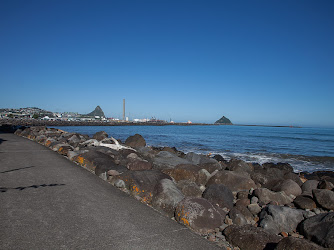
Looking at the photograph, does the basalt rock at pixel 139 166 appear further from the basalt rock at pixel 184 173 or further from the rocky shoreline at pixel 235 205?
the basalt rock at pixel 184 173

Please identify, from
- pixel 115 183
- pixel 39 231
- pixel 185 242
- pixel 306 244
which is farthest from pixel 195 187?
pixel 39 231

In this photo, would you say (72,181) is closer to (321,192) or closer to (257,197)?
(257,197)

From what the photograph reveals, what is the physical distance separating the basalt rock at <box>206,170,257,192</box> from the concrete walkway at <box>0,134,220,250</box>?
2577 millimetres

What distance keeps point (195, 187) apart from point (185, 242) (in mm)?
2238

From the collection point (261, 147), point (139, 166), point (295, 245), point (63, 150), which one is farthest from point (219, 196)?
point (261, 147)

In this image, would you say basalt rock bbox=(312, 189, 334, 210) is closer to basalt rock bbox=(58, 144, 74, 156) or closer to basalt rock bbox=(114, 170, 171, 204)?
basalt rock bbox=(114, 170, 171, 204)

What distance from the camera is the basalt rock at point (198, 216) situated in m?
3.63

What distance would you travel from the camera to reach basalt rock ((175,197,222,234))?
3.63 m

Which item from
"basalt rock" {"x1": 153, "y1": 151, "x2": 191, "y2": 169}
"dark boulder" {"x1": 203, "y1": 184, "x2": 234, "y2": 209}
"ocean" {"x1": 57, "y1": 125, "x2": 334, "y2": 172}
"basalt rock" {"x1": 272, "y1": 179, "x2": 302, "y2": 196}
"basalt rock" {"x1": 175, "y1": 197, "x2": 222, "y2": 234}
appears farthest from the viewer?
"ocean" {"x1": 57, "y1": 125, "x2": 334, "y2": 172}

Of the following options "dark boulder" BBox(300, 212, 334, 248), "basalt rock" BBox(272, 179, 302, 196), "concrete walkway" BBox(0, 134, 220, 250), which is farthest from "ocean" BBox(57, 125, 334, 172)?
"concrete walkway" BBox(0, 134, 220, 250)

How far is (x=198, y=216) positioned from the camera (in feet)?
12.1

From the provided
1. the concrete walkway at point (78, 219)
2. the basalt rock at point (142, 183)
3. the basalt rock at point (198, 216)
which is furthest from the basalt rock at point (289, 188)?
the concrete walkway at point (78, 219)

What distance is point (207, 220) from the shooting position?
146 inches

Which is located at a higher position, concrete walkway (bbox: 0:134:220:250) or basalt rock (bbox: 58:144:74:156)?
basalt rock (bbox: 58:144:74:156)
